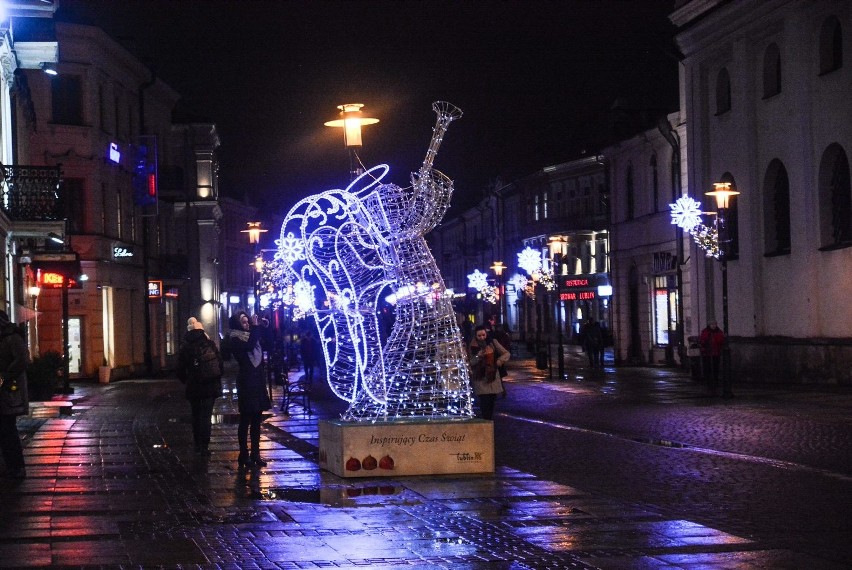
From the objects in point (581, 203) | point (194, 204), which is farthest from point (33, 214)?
point (581, 203)

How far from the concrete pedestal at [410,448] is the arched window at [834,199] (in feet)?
61.7

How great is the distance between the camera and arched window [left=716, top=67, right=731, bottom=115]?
126ft

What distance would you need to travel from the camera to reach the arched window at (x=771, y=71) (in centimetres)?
3497

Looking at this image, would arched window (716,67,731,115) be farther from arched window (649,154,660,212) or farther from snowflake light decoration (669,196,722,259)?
arched window (649,154,660,212)

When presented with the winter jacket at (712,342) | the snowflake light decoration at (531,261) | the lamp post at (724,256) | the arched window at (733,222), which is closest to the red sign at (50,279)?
the winter jacket at (712,342)

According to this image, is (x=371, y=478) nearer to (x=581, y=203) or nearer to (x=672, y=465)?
(x=672, y=465)

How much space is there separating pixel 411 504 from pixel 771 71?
2575 cm

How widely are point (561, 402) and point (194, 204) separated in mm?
49194

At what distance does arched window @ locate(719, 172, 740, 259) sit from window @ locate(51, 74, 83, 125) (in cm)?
2216

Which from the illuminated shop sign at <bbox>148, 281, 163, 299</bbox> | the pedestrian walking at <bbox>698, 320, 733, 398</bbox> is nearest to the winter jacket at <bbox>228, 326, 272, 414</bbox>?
the pedestrian walking at <bbox>698, 320, 733, 398</bbox>

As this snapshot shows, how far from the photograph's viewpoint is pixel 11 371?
48.3 feet

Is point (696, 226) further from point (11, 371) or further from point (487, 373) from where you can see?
point (11, 371)

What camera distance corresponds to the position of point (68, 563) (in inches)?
375

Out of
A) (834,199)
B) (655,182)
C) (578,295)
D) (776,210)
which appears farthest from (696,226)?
(578,295)
